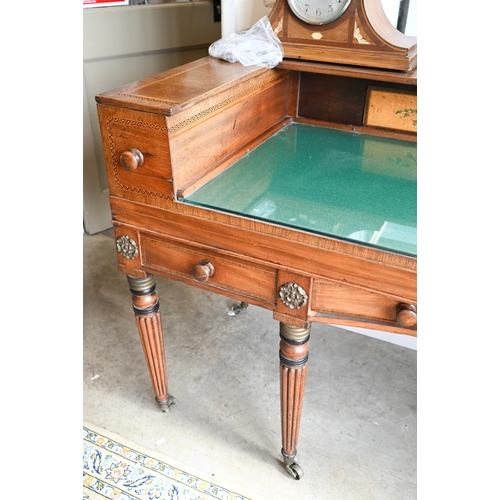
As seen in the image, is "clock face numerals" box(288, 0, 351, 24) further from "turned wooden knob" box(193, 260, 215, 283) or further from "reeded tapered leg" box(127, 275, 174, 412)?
"reeded tapered leg" box(127, 275, 174, 412)

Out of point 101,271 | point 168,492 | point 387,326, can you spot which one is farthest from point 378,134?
point 101,271

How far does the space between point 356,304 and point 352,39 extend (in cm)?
62

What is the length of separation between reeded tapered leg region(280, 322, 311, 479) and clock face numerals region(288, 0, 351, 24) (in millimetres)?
704

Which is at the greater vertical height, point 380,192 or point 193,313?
point 380,192

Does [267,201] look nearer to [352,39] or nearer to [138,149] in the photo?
[138,149]

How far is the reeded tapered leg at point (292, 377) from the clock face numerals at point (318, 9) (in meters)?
0.70

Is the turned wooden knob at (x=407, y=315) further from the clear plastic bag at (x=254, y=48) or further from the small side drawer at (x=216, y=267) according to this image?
the clear plastic bag at (x=254, y=48)

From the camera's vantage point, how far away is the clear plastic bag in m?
1.17

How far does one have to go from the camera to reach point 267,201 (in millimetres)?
968

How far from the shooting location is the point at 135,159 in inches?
37.5

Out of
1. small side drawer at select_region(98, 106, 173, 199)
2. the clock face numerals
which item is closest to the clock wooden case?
the clock face numerals

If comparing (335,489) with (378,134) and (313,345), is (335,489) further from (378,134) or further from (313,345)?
(378,134)

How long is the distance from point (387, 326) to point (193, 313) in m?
1.07
